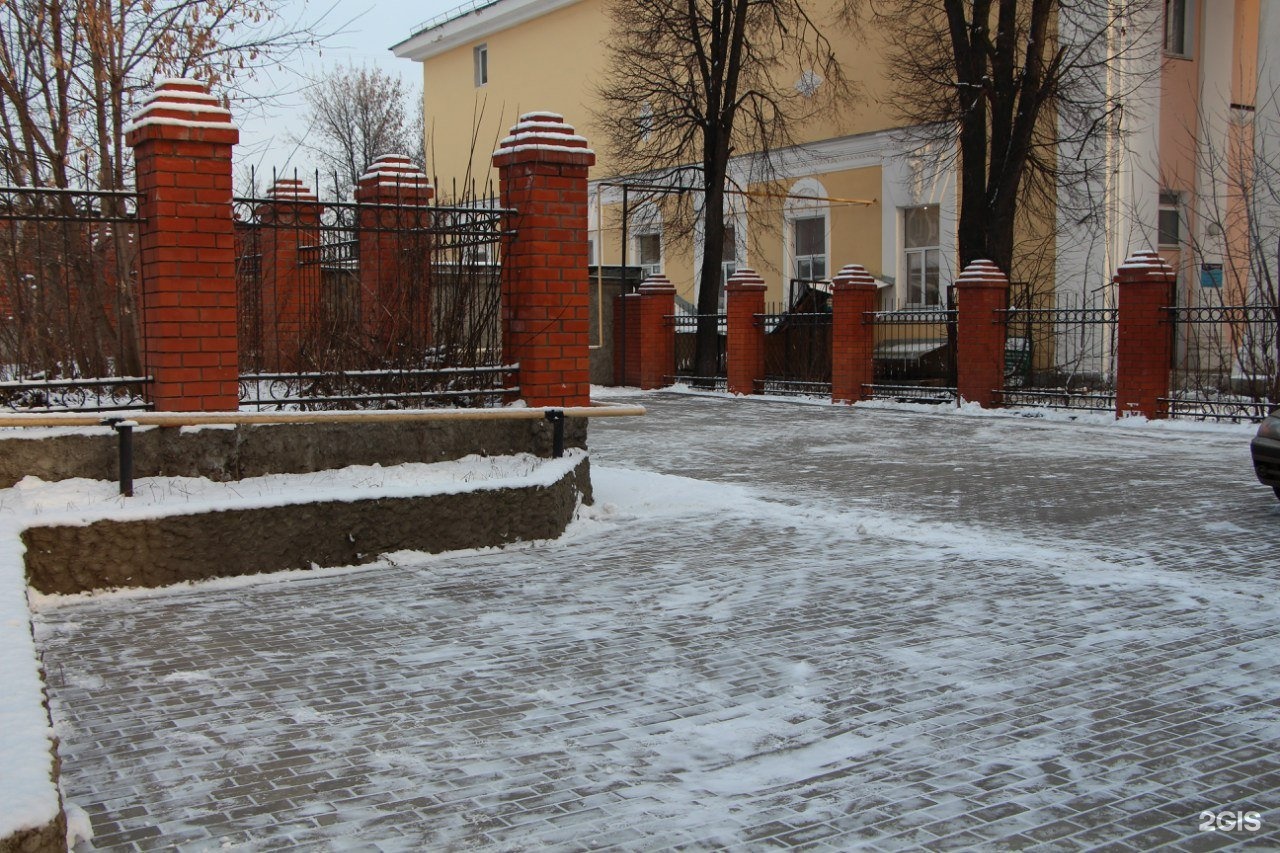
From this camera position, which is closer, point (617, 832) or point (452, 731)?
point (617, 832)

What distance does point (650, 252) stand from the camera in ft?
119

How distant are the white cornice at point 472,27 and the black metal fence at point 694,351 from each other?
53.7ft

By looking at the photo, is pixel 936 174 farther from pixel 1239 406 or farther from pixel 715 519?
pixel 715 519

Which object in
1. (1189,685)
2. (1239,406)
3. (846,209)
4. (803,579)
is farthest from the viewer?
(846,209)

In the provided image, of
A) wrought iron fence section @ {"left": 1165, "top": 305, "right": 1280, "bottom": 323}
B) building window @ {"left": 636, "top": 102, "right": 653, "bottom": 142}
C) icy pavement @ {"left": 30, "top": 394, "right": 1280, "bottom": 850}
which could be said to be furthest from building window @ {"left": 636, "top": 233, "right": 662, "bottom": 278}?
icy pavement @ {"left": 30, "top": 394, "right": 1280, "bottom": 850}

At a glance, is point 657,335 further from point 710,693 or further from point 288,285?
point 710,693

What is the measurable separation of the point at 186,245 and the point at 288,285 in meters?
3.63

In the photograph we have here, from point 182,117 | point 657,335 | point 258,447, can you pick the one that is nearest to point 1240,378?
point 657,335

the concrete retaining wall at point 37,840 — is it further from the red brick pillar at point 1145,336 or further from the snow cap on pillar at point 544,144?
the red brick pillar at point 1145,336

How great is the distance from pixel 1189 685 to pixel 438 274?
19.8 feet

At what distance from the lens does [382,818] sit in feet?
11.7

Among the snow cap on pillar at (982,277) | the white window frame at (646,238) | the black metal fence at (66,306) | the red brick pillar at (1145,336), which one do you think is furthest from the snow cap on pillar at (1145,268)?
the white window frame at (646,238)

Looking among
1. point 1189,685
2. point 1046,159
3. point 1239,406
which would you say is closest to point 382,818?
point 1189,685

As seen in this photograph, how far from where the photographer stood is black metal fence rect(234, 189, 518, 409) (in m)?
8.52
